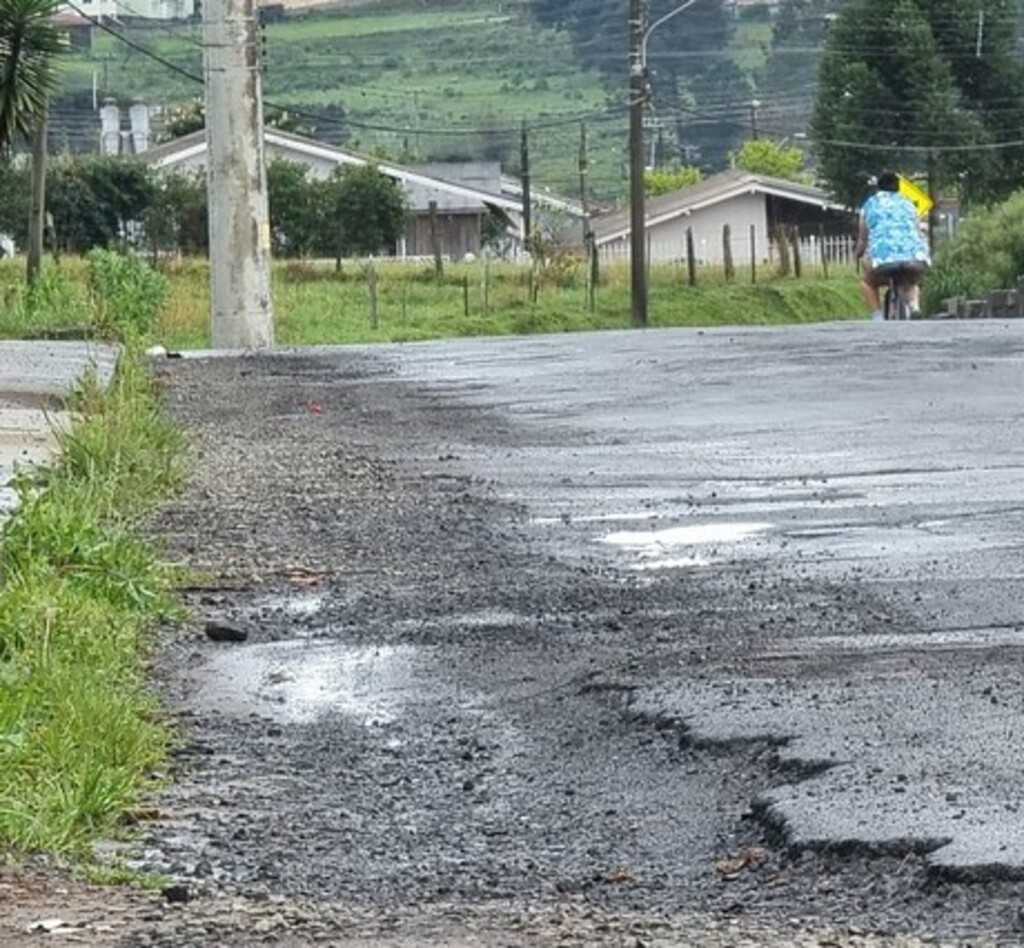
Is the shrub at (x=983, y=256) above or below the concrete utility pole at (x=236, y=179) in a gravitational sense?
below

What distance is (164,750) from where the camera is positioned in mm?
6273

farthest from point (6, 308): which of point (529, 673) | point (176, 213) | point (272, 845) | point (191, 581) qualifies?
point (176, 213)

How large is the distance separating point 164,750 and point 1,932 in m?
1.77

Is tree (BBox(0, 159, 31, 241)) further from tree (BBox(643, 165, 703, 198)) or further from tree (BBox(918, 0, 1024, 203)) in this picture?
tree (BBox(643, 165, 703, 198))

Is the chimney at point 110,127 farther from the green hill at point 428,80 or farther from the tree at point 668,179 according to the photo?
the tree at point 668,179

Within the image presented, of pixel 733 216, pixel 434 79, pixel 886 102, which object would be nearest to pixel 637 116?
pixel 886 102

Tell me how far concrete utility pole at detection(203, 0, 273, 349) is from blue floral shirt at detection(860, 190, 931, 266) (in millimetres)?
6700

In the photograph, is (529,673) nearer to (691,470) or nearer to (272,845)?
(272,845)

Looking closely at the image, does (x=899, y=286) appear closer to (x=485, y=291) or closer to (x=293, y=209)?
(x=485, y=291)

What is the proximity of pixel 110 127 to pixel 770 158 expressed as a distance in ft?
→ 89.6

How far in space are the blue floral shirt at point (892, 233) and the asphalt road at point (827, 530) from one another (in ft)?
14.2

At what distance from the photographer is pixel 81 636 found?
291 inches

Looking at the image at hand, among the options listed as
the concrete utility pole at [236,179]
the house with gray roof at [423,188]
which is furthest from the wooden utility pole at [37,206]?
the house with gray roof at [423,188]

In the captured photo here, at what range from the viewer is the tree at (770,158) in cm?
11362
